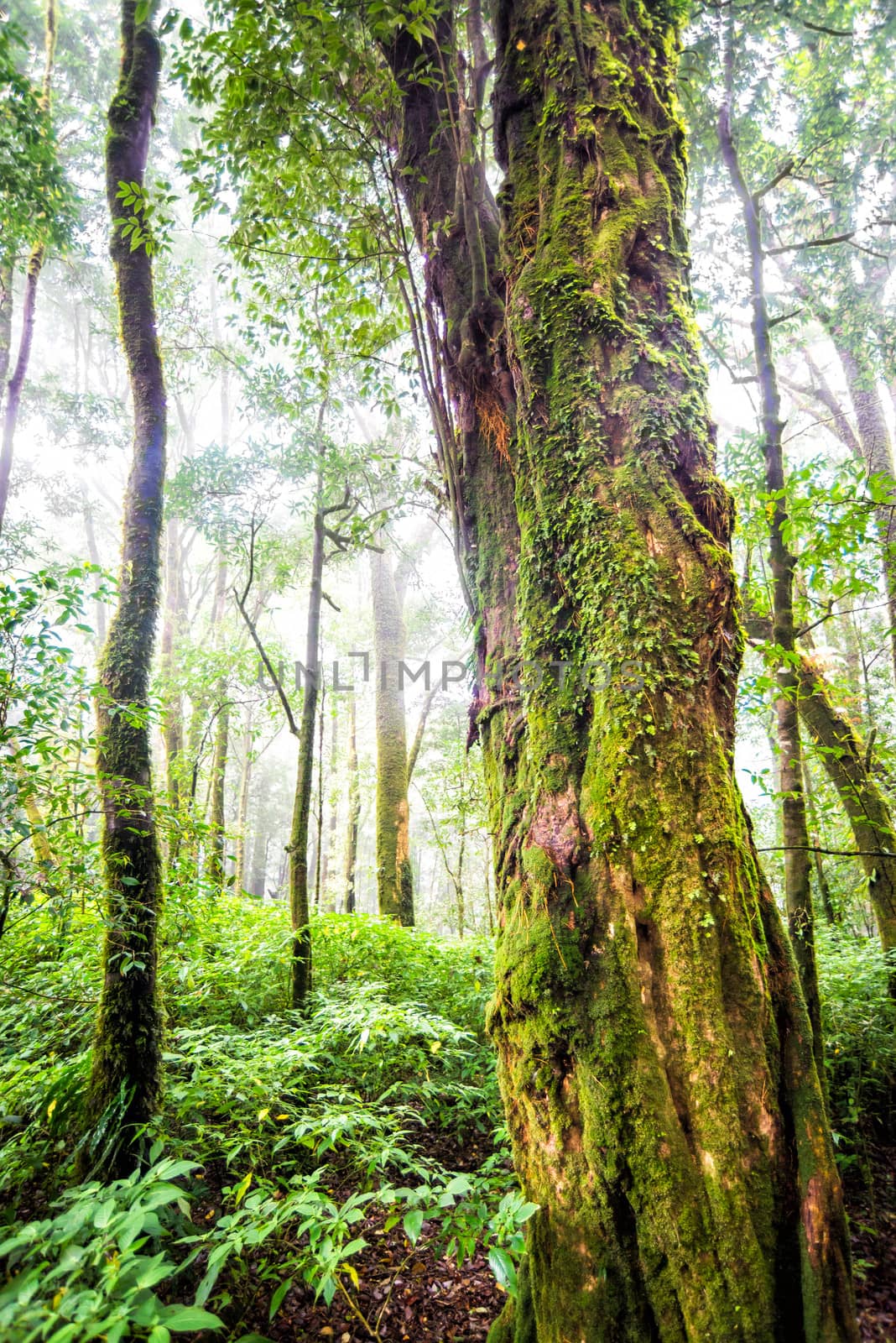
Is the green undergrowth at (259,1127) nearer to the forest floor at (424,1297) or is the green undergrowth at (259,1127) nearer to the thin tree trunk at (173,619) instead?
the forest floor at (424,1297)

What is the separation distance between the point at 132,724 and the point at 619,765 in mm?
2207

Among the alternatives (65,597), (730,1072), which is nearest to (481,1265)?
(730,1072)

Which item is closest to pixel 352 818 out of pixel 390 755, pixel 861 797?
pixel 390 755

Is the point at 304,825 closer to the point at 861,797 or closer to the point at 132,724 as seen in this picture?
the point at 132,724

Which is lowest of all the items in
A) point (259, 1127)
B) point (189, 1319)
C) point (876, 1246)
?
point (876, 1246)

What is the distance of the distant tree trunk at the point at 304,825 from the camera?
4285mm

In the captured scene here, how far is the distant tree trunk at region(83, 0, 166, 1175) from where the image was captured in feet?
8.47

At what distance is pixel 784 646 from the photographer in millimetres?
3338

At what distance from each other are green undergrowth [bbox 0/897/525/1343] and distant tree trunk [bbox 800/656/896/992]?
318 cm

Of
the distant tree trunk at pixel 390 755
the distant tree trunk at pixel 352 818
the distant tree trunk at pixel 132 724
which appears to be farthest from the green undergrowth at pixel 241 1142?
the distant tree trunk at pixel 352 818

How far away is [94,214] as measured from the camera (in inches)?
439

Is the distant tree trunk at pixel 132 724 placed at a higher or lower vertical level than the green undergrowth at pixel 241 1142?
higher

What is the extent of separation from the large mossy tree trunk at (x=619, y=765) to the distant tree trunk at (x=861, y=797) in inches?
118

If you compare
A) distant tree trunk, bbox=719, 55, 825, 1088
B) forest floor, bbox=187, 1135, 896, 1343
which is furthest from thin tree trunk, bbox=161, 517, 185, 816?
distant tree trunk, bbox=719, 55, 825, 1088
